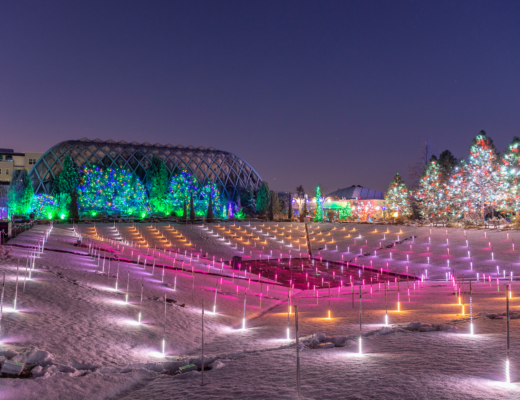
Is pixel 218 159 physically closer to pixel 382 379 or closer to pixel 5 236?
pixel 5 236

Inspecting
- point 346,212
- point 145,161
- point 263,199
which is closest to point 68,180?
point 145,161

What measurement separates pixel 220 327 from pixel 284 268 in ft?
54.2

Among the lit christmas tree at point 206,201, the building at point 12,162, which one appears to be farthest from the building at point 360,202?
the building at point 12,162

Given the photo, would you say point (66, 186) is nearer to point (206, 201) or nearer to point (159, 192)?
point (159, 192)

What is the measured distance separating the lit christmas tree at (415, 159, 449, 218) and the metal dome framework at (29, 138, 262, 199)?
3858 cm

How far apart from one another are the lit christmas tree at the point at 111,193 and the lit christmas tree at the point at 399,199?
125 feet

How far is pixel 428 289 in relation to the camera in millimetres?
17375

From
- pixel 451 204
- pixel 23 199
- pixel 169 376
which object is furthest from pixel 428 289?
pixel 23 199

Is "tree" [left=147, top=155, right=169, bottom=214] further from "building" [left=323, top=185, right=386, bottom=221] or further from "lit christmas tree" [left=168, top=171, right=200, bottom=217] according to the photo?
"building" [left=323, top=185, right=386, bottom=221]

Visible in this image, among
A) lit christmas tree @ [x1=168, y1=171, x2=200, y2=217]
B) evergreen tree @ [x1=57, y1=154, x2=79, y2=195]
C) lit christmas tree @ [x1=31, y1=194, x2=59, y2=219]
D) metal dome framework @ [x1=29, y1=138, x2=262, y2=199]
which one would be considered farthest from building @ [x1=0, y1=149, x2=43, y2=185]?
lit christmas tree @ [x1=168, y1=171, x2=200, y2=217]

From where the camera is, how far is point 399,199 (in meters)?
58.9

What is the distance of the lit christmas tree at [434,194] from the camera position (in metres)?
46.1

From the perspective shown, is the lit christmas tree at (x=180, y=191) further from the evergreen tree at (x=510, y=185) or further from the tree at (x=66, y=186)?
the evergreen tree at (x=510, y=185)

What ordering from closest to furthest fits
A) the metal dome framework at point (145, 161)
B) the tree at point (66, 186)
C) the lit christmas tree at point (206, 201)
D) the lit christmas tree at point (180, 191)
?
the tree at point (66, 186) → the lit christmas tree at point (180, 191) → the lit christmas tree at point (206, 201) → the metal dome framework at point (145, 161)
